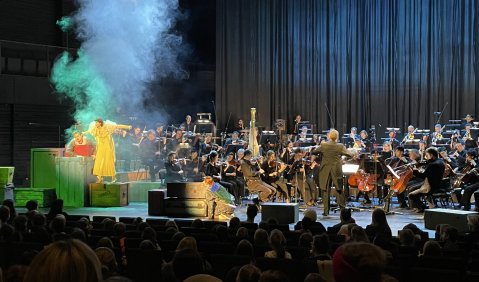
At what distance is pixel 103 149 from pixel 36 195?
1.83m

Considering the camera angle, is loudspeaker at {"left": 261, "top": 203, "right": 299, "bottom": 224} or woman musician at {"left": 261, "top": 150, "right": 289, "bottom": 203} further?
woman musician at {"left": 261, "top": 150, "right": 289, "bottom": 203}

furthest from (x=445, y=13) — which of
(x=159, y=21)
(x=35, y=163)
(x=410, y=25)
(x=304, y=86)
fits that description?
(x=35, y=163)

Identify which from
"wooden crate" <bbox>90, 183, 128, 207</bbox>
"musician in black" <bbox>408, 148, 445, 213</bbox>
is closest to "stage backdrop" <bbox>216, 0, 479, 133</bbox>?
"musician in black" <bbox>408, 148, 445, 213</bbox>

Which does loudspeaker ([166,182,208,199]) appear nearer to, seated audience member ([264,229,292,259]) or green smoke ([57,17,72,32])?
seated audience member ([264,229,292,259])

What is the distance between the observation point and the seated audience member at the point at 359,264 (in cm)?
224

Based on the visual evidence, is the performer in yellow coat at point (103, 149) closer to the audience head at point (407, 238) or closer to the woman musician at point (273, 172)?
the woman musician at point (273, 172)

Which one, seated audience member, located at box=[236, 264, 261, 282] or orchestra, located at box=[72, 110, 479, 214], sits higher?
orchestra, located at box=[72, 110, 479, 214]

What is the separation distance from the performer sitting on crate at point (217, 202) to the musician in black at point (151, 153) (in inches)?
206

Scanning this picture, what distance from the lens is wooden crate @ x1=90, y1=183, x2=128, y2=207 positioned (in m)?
14.9

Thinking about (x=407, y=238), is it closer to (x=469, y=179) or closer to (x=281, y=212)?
(x=281, y=212)

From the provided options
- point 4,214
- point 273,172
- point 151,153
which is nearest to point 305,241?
point 4,214

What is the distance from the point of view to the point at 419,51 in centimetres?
2075

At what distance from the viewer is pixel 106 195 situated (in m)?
14.9

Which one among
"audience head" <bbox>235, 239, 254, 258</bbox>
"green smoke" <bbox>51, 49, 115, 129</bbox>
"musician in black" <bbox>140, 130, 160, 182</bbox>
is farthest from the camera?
"green smoke" <bbox>51, 49, 115, 129</bbox>
